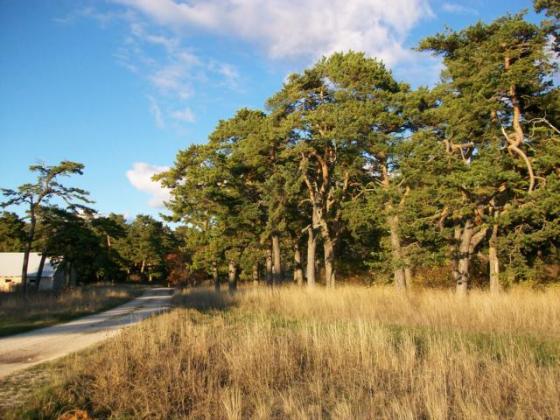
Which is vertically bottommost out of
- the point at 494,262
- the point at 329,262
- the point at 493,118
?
the point at 494,262

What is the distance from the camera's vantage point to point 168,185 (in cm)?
3934

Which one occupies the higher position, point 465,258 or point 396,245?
point 396,245

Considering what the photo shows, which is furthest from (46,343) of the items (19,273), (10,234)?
(10,234)

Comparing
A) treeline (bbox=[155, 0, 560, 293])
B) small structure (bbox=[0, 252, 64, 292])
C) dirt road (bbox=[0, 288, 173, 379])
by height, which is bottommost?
dirt road (bbox=[0, 288, 173, 379])

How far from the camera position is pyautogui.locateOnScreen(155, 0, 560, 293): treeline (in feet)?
63.1

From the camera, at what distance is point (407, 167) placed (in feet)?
72.3

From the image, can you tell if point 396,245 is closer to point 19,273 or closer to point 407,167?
point 407,167

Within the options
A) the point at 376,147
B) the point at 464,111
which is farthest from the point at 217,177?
the point at 464,111

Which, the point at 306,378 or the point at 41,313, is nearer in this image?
the point at 306,378

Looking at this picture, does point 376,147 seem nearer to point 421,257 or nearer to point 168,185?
point 421,257

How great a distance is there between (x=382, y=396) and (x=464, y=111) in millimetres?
16838

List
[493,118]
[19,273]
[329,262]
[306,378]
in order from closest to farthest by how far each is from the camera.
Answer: [306,378] → [493,118] → [329,262] → [19,273]

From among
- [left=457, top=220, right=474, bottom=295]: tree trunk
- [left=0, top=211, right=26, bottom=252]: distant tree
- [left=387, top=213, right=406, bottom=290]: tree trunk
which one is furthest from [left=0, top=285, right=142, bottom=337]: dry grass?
[left=0, top=211, right=26, bottom=252]: distant tree

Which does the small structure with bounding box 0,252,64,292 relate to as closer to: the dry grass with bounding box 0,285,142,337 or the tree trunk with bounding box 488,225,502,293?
the dry grass with bounding box 0,285,142,337
